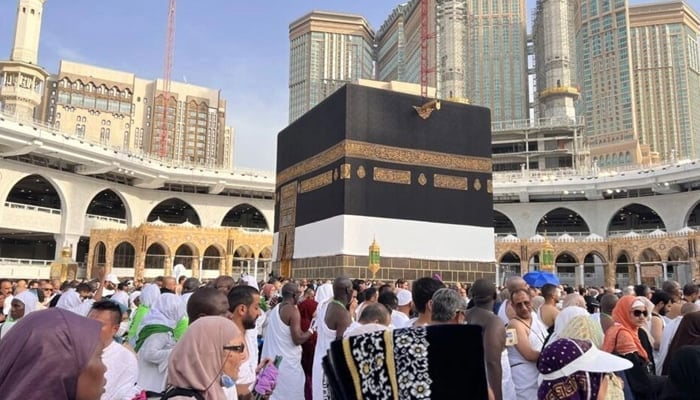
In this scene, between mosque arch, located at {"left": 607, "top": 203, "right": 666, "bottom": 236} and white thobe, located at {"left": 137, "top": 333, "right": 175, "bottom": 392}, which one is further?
mosque arch, located at {"left": 607, "top": 203, "right": 666, "bottom": 236}

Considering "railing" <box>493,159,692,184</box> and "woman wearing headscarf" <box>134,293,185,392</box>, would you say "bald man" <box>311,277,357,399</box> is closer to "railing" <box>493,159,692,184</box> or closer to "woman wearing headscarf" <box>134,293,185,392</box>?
"woman wearing headscarf" <box>134,293,185,392</box>

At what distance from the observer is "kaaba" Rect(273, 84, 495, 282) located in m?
15.5

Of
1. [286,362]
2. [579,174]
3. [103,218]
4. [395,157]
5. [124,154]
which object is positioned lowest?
[286,362]

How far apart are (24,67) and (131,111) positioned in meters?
15.0

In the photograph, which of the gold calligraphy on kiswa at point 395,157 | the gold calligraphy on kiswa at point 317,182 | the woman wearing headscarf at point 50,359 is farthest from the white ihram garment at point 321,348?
the gold calligraphy on kiswa at point 317,182

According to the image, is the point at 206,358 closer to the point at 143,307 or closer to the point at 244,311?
the point at 244,311

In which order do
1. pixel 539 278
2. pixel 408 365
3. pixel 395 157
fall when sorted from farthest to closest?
pixel 395 157 < pixel 539 278 < pixel 408 365

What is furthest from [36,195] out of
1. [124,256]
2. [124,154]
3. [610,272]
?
[610,272]

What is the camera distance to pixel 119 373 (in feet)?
7.72

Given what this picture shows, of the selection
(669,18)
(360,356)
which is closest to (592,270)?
(360,356)

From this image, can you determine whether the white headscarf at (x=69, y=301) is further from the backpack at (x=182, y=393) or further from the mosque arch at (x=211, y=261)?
the mosque arch at (x=211, y=261)

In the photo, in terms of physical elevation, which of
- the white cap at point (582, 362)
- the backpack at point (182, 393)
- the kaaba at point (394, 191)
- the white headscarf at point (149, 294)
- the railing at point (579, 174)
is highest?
the railing at point (579, 174)

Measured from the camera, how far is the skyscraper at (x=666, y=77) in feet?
177

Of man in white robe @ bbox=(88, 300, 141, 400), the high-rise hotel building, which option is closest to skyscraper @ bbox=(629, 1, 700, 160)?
the high-rise hotel building
